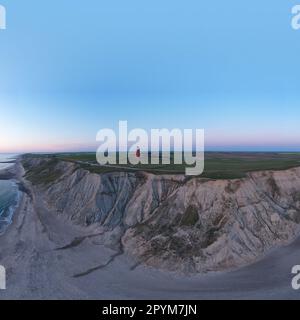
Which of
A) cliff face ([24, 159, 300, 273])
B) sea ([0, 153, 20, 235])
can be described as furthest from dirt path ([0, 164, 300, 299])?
sea ([0, 153, 20, 235])

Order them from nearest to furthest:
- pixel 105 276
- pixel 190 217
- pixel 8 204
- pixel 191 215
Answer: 1. pixel 105 276
2. pixel 190 217
3. pixel 191 215
4. pixel 8 204

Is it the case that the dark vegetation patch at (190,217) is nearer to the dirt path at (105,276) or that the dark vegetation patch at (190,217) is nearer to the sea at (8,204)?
the dirt path at (105,276)

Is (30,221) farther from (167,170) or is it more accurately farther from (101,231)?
(167,170)

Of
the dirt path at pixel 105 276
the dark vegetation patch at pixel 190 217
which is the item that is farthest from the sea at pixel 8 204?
the dark vegetation patch at pixel 190 217

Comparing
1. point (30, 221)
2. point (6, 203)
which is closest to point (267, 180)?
point (30, 221)

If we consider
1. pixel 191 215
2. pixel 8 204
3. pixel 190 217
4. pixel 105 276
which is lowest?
pixel 105 276

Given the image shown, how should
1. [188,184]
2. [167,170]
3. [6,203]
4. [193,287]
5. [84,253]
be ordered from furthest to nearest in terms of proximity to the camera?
[6,203] → [167,170] → [188,184] → [84,253] → [193,287]

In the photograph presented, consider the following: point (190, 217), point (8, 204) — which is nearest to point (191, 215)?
point (190, 217)

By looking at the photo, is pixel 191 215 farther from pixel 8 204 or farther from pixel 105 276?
pixel 8 204
